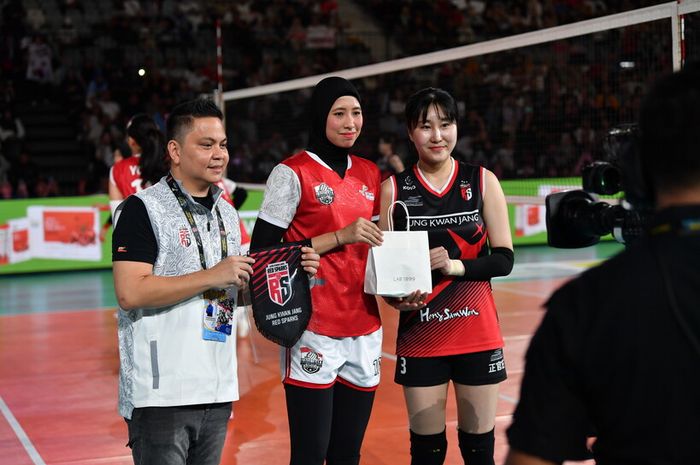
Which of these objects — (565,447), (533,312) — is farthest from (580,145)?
(565,447)

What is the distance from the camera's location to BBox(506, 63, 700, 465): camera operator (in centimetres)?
161

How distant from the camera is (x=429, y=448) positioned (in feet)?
13.7

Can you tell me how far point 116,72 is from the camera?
2008 cm

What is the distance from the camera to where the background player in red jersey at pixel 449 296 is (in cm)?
416

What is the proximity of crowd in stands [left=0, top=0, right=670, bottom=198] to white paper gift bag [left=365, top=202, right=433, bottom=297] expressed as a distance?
12627 mm

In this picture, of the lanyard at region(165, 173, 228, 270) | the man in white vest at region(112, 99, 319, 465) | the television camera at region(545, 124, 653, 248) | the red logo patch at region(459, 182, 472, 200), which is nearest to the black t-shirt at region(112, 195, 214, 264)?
the man in white vest at region(112, 99, 319, 465)

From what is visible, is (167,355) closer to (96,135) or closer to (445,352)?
(445,352)

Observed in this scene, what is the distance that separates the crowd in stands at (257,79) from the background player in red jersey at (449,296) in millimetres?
12149

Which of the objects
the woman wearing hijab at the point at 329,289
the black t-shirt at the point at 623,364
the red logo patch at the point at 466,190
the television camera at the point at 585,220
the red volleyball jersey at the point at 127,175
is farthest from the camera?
the red volleyball jersey at the point at 127,175

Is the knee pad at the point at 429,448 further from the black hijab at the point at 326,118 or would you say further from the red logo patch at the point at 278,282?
the black hijab at the point at 326,118

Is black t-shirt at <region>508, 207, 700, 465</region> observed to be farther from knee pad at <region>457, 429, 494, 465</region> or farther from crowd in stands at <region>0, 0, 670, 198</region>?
crowd in stands at <region>0, 0, 670, 198</region>

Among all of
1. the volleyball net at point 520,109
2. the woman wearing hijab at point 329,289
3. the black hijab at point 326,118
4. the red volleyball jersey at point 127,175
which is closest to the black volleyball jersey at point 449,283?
the woman wearing hijab at point 329,289

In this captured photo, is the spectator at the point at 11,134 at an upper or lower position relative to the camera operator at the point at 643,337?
upper

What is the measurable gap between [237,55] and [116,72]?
3.06 meters
